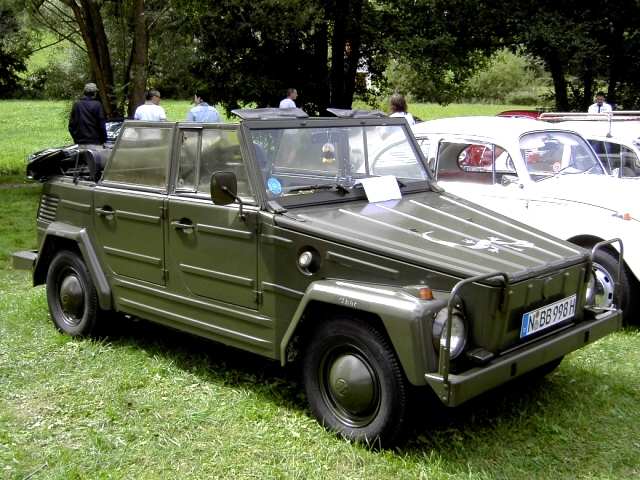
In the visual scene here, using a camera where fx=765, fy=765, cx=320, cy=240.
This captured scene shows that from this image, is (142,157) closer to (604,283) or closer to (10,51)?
(604,283)

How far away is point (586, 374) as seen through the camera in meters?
5.46

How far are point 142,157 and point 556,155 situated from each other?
165 inches

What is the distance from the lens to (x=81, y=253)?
6016 mm

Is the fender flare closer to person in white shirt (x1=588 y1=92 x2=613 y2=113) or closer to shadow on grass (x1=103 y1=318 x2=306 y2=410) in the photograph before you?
shadow on grass (x1=103 y1=318 x2=306 y2=410)

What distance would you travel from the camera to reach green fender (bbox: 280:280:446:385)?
3787 millimetres

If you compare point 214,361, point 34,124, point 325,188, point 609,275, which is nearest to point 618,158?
point 609,275

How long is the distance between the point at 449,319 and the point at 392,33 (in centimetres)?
1834

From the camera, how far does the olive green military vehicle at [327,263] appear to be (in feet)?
12.9

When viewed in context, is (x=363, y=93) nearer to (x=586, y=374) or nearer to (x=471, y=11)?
(x=471, y=11)

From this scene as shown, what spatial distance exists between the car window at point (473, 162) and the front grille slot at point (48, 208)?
375 cm

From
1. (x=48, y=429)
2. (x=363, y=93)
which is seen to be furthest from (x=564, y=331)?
(x=363, y=93)

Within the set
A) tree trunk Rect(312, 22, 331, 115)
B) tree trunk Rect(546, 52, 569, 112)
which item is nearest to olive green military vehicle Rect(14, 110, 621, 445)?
tree trunk Rect(312, 22, 331, 115)

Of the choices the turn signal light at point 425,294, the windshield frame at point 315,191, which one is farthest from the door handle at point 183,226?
the turn signal light at point 425,294

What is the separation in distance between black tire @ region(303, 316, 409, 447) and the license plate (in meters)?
0.75
